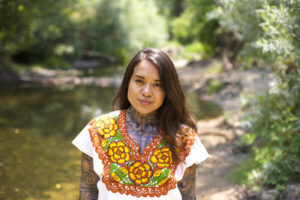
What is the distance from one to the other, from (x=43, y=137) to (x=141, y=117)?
22.2 ft

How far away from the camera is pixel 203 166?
5.88m

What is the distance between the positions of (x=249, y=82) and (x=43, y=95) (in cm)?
966

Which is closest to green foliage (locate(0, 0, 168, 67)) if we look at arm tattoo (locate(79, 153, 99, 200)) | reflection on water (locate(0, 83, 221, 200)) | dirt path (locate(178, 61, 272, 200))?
reflection on water (locate(0, 83, 221, 200))

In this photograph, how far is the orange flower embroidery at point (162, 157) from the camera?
1.97 meters

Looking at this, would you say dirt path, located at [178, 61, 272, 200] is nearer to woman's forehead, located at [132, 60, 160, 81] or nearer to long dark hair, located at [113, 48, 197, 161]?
long dark hair, located at [113, 48, 197, 161]

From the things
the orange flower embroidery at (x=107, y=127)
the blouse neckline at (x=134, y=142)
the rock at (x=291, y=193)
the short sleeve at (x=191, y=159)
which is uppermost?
the orange flower embroidery at (x=107, y=127)

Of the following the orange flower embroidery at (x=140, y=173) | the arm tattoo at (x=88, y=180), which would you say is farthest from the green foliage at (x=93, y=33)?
the orange flower embroidery at (x=140, y=173)

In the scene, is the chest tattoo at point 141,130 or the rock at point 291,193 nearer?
the chest tattoo at point 141,130

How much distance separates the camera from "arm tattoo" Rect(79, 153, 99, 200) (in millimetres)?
2074

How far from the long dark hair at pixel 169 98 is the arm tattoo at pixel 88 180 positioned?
0.46 metres

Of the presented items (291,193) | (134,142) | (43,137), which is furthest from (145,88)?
(43,137)

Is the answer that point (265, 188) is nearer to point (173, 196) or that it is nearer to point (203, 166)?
point (203, 166)

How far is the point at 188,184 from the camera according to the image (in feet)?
6.90

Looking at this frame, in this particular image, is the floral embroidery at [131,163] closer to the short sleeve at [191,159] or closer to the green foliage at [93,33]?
the short sleeve at [191,159]
